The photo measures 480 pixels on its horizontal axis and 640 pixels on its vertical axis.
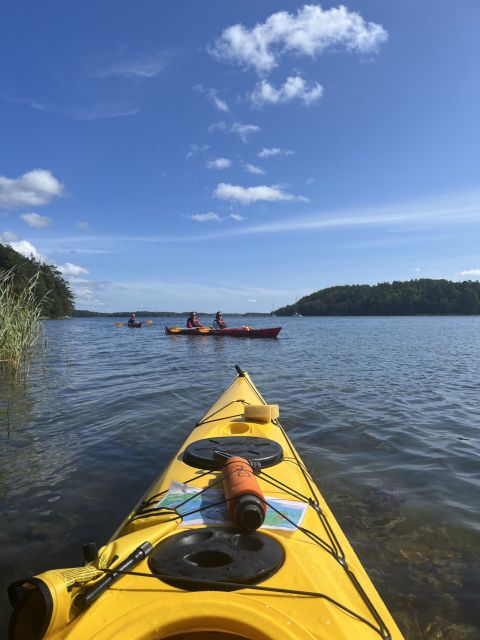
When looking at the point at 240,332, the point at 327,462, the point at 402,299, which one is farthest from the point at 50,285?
the point at 402,299

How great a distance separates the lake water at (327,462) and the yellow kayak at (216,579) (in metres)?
1.03

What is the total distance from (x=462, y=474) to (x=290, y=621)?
4.25 m

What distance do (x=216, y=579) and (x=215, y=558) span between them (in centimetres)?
28

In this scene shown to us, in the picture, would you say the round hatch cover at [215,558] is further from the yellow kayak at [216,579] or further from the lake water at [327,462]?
the lake water at [327,462]

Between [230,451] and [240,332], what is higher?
[240,332]

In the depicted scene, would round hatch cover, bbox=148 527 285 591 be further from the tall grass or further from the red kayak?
the red kayak

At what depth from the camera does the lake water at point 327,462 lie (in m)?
3.33

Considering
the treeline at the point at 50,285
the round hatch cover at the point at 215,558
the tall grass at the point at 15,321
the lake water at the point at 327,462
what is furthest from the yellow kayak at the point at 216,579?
the treeline at the point at 50,285

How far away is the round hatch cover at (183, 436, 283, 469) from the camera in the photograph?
3570 millimetres

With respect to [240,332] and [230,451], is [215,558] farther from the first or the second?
[240,332]

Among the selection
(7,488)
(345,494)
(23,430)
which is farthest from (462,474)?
(23,430)

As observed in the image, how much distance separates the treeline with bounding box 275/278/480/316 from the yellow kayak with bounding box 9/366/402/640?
98.6 meters

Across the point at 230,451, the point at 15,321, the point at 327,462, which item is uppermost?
the point at 15,321

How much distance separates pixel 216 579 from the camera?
199cm
